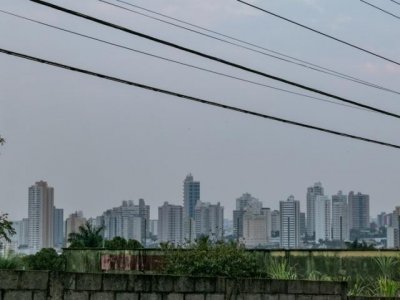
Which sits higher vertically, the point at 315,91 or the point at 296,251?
the point at 315,91

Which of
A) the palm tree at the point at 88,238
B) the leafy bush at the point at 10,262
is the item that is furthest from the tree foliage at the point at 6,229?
the palm tree at the point at 88,238

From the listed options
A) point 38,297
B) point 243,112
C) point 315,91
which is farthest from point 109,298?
point 315,91

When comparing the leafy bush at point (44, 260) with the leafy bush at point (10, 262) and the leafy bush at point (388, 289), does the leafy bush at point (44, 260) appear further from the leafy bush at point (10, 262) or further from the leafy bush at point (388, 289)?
the leafy bush at point (388, 289)

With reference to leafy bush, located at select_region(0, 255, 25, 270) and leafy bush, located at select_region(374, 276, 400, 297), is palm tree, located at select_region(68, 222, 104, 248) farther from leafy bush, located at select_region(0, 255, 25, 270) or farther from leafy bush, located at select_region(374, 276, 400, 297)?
leafy bush, located at select_region(374, 276, 400, 297)

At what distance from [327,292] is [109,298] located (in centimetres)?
582

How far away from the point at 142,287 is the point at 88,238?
76.6m

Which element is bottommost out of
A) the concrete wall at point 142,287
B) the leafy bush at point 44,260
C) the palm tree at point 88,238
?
the leafy bush at point 44,260

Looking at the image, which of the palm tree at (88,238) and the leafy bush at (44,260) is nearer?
the leafy bush at (44,260)

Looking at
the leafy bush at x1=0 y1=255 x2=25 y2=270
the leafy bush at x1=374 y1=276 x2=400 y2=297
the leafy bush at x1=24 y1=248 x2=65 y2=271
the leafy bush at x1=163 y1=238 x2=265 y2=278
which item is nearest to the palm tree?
the leafy bush at x1=24 y1=248 x2=65 y2=271

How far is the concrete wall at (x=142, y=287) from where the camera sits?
11539 millimetres

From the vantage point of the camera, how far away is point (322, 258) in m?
31.8

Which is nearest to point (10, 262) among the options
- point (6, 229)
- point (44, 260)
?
point (6, 229)

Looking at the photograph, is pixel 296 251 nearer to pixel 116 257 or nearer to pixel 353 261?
pixel 353 261

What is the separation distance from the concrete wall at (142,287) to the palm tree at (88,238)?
71.0 meters
